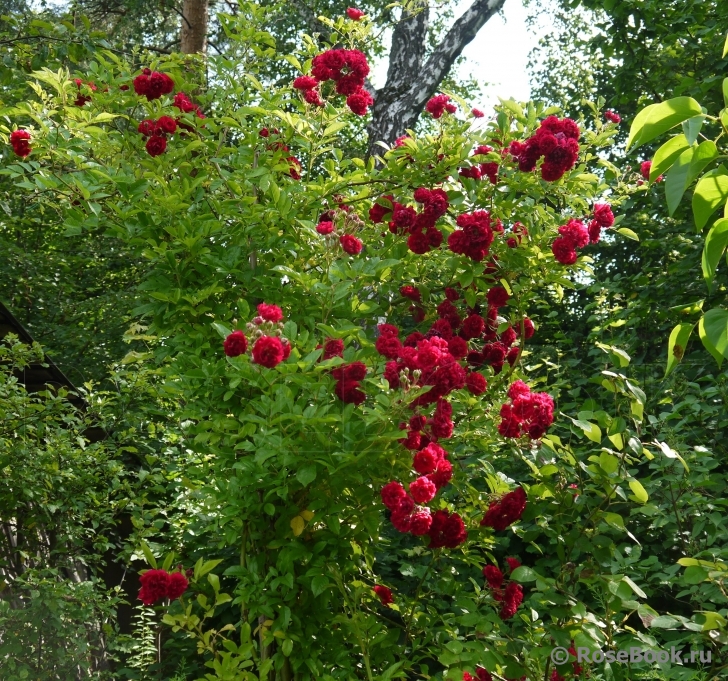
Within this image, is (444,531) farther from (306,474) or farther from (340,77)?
(340,77)

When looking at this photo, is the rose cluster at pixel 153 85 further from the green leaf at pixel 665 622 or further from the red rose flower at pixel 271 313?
the green leaf at pixel 665 622

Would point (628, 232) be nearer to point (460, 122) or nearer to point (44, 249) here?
point (460, 122)

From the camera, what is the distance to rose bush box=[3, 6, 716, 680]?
238 cm

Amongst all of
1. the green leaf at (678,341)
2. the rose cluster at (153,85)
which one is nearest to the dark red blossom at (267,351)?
the green leaf at (678,341)

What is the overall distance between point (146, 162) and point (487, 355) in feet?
4.63

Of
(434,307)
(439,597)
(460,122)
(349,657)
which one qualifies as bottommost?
(439,597)

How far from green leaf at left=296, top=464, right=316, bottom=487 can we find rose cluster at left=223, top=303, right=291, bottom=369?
312mm

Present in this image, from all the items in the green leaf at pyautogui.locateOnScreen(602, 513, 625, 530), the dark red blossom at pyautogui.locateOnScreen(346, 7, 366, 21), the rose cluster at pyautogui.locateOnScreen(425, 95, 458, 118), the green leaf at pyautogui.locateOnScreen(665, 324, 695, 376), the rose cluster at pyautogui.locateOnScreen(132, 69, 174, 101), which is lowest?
the green leaf at pyautogui.locateOnScreen(602, 513, 625, 530)

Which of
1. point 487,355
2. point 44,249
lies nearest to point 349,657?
point 487,355

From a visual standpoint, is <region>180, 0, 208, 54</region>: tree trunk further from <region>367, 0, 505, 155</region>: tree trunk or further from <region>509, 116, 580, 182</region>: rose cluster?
<region>509, 116, 580, 182</region>: rose cluster

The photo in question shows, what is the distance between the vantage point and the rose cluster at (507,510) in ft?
8.49

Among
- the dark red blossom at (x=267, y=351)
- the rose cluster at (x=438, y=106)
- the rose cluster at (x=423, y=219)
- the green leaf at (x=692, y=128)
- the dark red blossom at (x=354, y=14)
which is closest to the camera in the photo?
the green leaf at (x=692, y=128)

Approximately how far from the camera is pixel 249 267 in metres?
2.94

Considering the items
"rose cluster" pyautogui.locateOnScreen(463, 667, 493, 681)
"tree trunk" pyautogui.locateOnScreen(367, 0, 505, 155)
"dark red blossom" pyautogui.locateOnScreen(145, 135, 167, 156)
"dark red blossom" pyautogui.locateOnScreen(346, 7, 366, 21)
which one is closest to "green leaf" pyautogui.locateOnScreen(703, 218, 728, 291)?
"rose cluster" pyautogui.locateOnScreen(463, 667, 493, 681)
